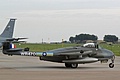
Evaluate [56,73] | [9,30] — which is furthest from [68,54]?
[9,30]

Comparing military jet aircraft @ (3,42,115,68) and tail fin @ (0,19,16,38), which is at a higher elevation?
tail fin @ (0,19,16,38)

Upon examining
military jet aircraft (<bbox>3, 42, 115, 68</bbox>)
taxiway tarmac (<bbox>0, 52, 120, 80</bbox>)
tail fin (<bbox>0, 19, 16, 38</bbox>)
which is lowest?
taxiway tarmac (<bbox>0, 52, 120, 80</bbox>)

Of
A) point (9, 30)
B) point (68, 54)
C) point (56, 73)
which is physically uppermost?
point (9, 30)

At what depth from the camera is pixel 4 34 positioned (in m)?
64.6

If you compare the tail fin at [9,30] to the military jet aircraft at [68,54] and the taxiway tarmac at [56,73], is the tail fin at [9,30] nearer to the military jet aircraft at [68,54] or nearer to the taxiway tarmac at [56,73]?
the military jet aircraft at [68,54]

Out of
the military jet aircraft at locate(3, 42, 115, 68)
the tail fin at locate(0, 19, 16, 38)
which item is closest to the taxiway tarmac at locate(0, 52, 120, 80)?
the military jet aircraft at locate(3, 42, 115, 68)

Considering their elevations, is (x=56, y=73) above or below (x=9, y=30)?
below

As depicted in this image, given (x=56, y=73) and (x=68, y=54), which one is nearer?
(x=56, y=73)

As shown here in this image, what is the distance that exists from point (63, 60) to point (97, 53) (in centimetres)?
245

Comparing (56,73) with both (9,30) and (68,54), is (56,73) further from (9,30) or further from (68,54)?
(9,30)

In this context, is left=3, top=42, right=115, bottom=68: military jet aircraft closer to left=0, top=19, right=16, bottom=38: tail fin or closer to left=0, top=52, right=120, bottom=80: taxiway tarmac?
left=0, top=52, right=120, bottom=80: taxiway tarmac

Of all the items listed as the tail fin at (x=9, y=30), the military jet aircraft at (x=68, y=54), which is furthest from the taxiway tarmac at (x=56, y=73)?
the tail fin at (x=9, y=30)

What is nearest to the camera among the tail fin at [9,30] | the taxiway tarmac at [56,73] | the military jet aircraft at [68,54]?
the taxiway tarmac at [56,73]

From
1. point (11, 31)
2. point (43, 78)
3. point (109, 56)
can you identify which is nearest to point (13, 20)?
point (11, 31)
